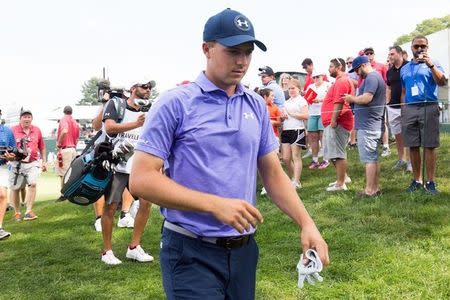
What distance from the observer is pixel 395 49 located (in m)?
8.66

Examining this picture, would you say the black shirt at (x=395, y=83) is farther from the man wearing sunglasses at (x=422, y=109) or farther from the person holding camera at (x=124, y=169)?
the person holding camera at (x=124, y=169)

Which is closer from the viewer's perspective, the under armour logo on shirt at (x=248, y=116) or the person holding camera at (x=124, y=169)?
the under armour logo on shirt at (x=248, y=116)

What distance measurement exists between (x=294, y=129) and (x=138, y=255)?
4.25m

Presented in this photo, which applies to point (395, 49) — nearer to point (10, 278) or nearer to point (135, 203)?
point (135, 203)

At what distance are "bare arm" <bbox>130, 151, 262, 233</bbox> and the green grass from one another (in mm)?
2632

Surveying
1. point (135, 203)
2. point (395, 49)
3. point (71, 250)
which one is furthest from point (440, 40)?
point (71, 250)

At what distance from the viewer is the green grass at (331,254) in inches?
172

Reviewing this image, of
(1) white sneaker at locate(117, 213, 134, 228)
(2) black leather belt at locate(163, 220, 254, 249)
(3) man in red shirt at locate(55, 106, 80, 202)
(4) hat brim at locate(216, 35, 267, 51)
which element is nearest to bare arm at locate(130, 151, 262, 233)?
(2) black leather belt at locate(163, 220, 254, 249)

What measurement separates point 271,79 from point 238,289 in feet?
25.3

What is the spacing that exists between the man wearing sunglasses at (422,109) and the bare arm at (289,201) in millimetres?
4906

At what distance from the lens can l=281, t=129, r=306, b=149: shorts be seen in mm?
8773

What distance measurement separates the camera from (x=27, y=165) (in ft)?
31.9

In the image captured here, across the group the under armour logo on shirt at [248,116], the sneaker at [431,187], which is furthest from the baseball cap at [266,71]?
the under armour logo on shirt at [248,116]

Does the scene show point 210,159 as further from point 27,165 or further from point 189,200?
point 27,165
